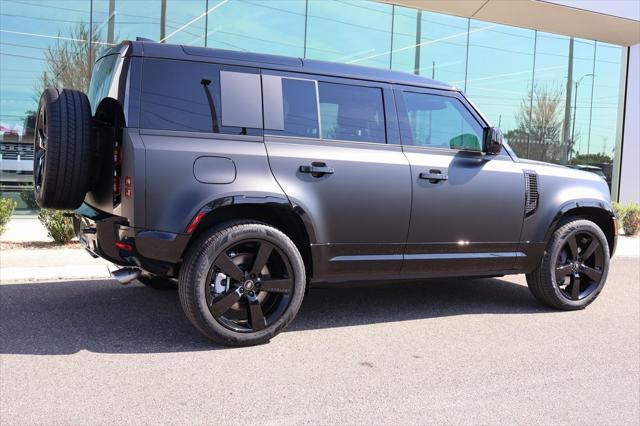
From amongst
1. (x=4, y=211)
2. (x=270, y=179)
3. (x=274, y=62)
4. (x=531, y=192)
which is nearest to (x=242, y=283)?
(x=270, y=179)

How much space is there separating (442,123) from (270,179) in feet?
5.91

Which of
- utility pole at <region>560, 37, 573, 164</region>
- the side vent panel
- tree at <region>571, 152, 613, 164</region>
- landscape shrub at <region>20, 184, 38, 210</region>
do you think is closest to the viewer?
the side vent panel

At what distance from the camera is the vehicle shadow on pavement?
4.39m

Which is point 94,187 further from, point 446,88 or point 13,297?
point 446,88

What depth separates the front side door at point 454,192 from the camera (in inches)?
199

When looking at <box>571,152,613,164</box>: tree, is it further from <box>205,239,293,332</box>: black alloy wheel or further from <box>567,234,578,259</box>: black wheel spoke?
<box>205,239,293,332</box>: black alloy wheel

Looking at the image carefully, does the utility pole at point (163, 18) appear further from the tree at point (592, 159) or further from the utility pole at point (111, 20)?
the tree at point (592, 159)

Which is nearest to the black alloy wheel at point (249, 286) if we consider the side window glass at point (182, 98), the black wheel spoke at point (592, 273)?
the side window glass at point (182, 98)

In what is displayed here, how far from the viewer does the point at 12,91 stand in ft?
39.3

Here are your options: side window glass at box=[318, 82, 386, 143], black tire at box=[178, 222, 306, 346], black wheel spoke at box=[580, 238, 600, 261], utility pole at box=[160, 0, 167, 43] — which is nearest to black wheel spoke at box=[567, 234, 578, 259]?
black wheel spoke at box=[580, 238, 600, 261]

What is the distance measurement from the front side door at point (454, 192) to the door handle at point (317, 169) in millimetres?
796

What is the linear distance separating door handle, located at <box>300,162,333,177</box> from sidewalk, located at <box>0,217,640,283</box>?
3.41m

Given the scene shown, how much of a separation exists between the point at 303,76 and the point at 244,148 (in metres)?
0.81

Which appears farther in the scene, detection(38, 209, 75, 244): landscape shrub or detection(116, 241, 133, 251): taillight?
detection(38, 209, 75, 244): landscape shrub
